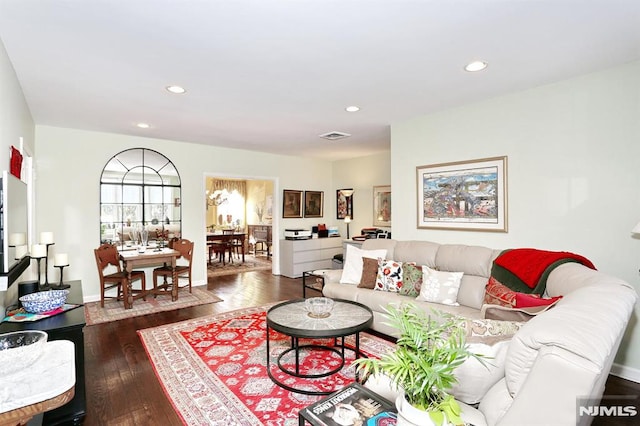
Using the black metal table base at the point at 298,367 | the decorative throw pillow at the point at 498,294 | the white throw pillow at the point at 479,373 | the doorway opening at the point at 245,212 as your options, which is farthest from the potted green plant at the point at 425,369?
the doorway opening at the point at 245,212

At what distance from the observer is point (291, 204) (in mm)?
7059

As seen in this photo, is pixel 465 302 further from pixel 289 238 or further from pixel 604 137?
pixel 289 238

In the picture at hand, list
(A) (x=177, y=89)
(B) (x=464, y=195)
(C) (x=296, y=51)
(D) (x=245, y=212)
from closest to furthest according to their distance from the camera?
1. (C) (x=296, y=51)
2. (A) (x=177, y=89)
3. (B) (x=464, y=195)
4. (D) (x=245, y=212)

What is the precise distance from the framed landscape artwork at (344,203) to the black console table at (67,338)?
5.50m

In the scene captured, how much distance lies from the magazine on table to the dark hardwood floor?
1.27 metres

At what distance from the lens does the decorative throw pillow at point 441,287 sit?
3.14m

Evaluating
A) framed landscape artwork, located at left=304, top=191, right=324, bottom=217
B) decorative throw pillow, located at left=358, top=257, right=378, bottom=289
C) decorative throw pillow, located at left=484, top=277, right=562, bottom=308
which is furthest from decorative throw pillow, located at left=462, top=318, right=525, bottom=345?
framed landscape artwork, located at left=304, top=191, right=324, bottom=217

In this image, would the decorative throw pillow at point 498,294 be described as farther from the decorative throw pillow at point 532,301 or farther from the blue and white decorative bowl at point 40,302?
the blue and white decorative bowl at point 40,302

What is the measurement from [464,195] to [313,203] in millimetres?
4109

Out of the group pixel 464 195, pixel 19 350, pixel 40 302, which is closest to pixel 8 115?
pixel 40 302

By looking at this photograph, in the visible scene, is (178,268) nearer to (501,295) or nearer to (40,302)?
(40,302)

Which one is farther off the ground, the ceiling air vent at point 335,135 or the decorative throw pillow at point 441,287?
the ceiling air vent at point 335,135

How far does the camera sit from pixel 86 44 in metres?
2.27

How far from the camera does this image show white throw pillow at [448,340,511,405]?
1.36 meters
